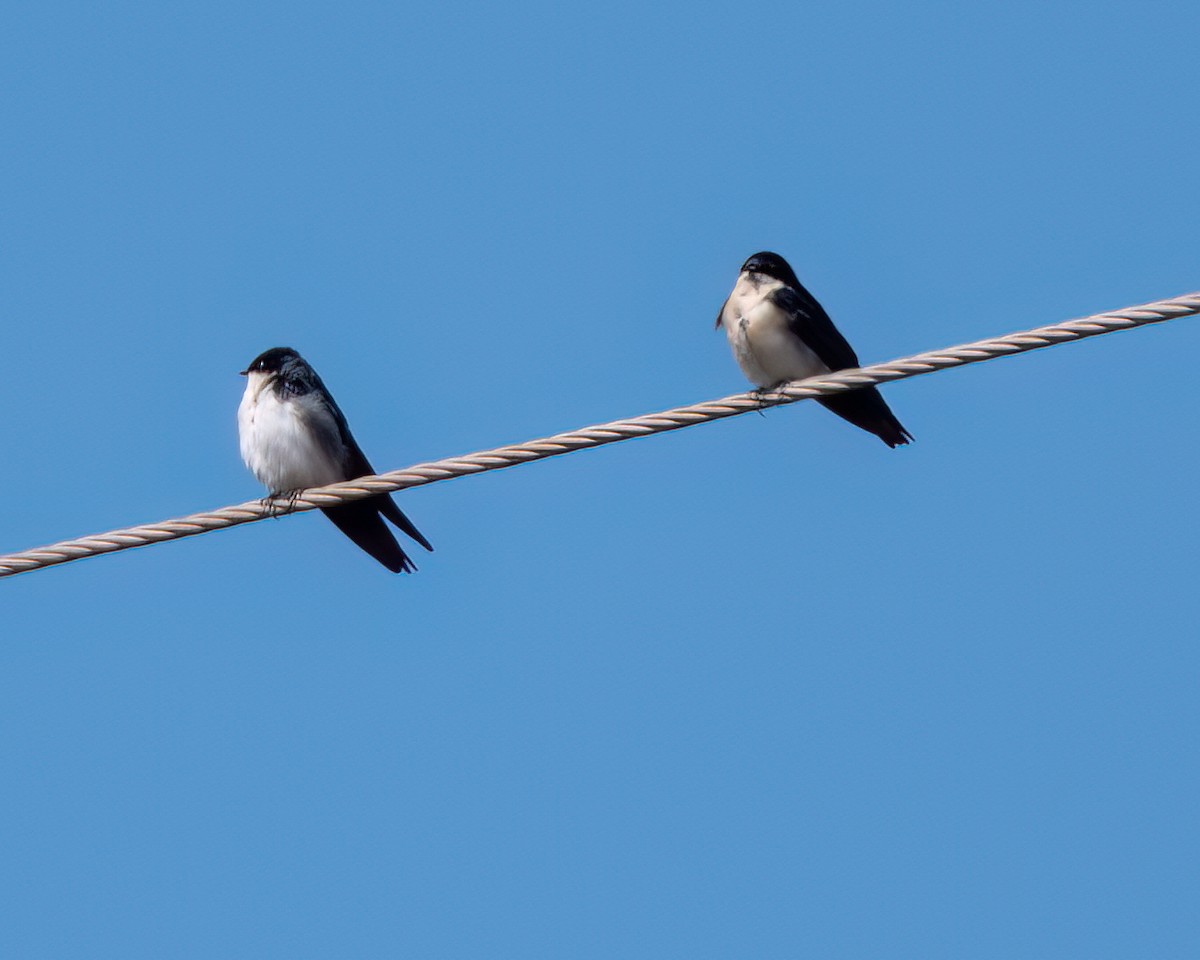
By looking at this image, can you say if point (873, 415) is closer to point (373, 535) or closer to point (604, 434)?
point (373, 535)

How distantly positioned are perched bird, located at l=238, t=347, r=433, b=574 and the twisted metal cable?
6.09ft

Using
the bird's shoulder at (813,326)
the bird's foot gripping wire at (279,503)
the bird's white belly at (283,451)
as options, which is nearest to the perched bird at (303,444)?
the bird's white belly at (283,451)

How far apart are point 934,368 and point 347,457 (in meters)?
3.69

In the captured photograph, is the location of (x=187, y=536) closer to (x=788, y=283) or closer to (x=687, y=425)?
(x=687, y=425)

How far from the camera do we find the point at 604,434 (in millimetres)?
6457

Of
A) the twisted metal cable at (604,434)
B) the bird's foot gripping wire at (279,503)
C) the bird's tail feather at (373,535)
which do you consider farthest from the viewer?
the bird's tail feather at (373,535)

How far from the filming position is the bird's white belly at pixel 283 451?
898 cm

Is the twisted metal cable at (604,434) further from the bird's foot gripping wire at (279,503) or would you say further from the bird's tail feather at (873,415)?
the bird's tail feather at (873,415)

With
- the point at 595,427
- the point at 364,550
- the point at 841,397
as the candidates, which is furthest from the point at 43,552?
the point at 841,397

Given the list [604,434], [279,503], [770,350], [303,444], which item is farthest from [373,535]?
[604,434]

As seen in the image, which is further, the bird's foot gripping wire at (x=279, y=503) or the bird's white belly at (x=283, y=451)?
the bird's white belly at (x=283, y=451)

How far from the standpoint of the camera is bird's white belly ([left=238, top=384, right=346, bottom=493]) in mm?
8977

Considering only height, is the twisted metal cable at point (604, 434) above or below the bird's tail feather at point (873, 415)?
below

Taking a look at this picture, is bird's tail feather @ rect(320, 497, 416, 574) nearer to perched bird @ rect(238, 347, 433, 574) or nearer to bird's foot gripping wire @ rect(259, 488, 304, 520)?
perched bird @ rect(238, 347, 433, 574)
